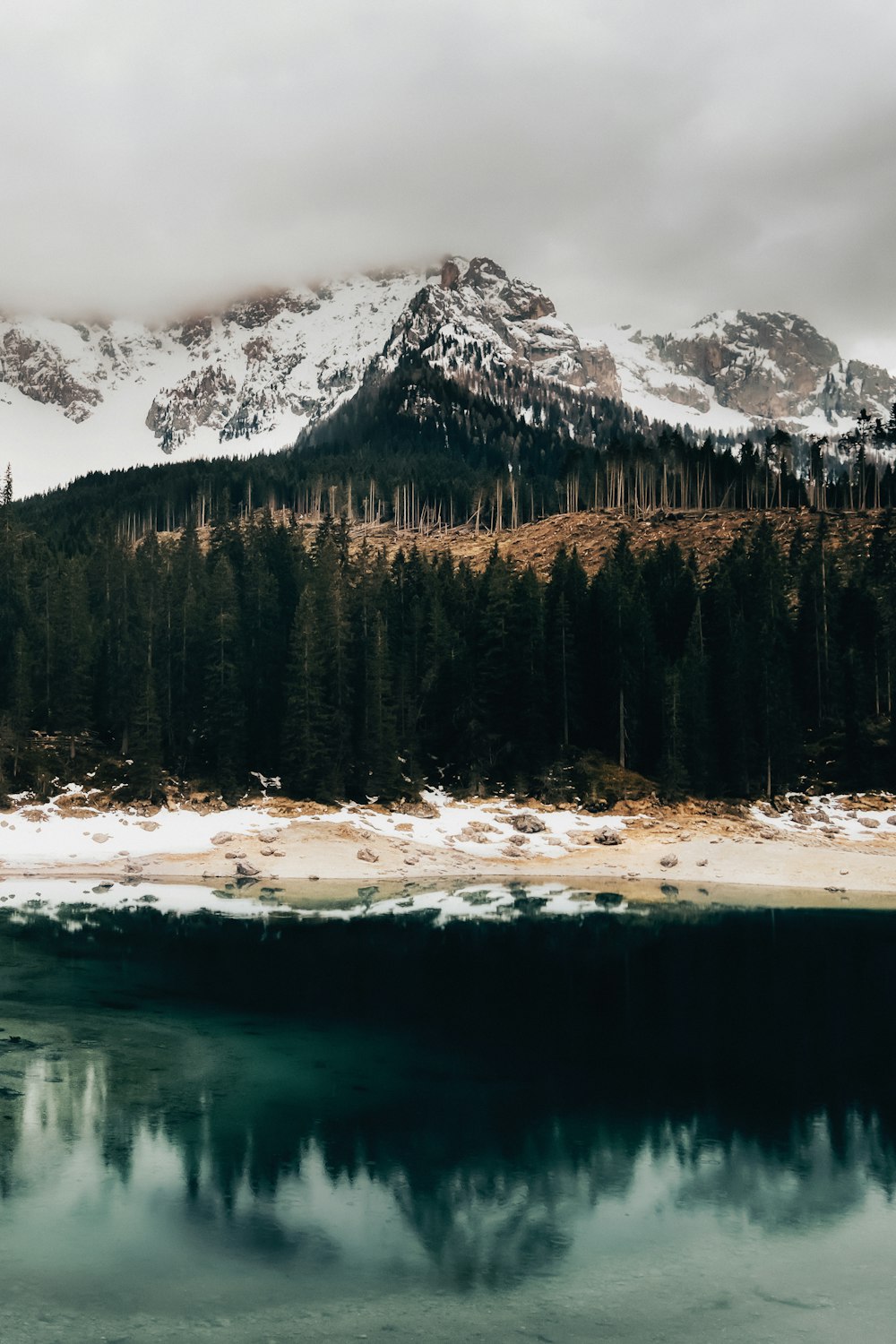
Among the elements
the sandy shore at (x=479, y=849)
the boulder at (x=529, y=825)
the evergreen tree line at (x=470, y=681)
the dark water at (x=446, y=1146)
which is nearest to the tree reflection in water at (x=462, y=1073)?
the dark water at (x=446, y=1146)

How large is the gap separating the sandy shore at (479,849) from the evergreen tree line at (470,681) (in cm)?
516

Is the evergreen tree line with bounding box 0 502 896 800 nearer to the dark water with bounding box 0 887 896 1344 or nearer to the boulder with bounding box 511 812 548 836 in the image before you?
the boulder with bounding box 511 812 548 836

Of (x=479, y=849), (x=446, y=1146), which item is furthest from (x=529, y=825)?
(x=446, y=1146)

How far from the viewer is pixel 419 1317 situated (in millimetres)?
17969

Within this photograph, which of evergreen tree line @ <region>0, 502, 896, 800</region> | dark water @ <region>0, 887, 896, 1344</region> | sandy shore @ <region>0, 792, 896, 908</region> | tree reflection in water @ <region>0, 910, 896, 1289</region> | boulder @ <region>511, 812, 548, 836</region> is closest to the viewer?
dark water @ <region>0, 887, 896, 1344</region>

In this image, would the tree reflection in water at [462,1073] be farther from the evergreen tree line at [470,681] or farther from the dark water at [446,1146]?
the evergreen tree line at [470,681]

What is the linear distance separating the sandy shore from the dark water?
60.8ft

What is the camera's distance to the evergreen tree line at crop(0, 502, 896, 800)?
87875mm

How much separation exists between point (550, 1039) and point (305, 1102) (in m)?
9.67

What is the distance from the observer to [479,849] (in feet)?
242

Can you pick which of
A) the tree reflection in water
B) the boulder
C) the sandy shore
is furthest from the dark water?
the boulder

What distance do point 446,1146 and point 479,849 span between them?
47.7m

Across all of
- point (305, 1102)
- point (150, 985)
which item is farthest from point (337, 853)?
point (305, 1102)

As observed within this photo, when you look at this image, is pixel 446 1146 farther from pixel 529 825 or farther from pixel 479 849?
pixel 529 825
